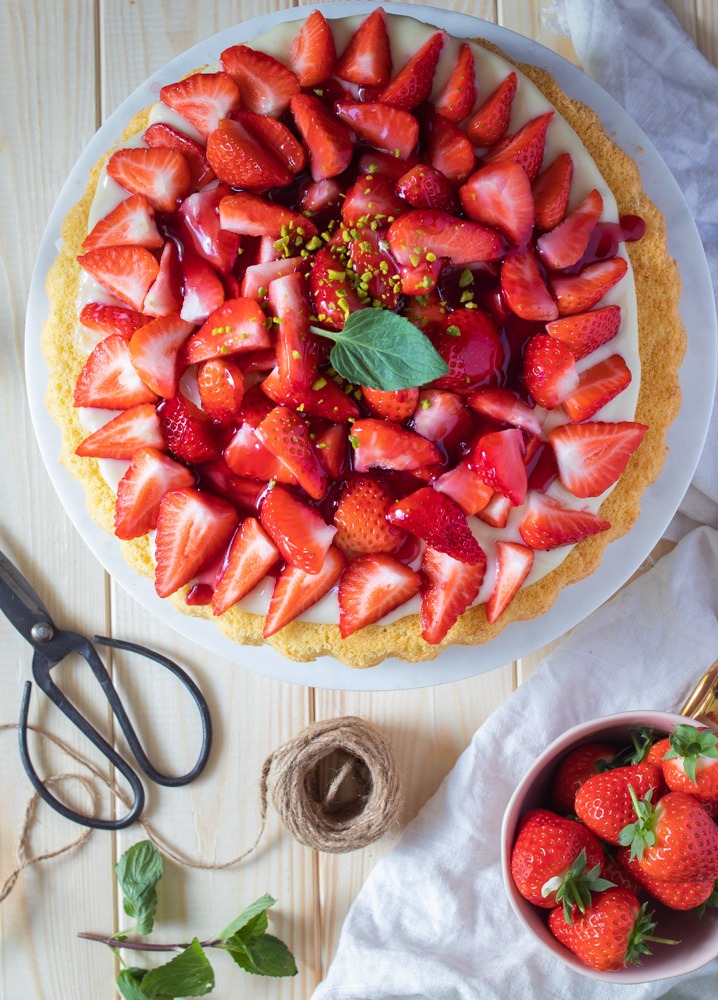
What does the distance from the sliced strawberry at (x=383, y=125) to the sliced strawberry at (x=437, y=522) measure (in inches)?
25.4

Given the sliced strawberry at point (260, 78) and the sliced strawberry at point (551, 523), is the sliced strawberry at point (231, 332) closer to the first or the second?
the sliced strawberry at point (260, 78)

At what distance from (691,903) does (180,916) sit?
4.02ft

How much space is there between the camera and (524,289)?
5.73ft

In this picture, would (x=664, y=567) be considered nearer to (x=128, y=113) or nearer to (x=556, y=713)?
(x=556, y=713)

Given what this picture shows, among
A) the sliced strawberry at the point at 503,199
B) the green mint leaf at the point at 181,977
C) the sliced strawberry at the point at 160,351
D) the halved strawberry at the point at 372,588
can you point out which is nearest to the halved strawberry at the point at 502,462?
the halved strawberry at the point at 372,588

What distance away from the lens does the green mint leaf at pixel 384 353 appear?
5.32 feet

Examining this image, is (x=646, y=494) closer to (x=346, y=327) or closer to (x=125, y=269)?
(x=346, y=327)

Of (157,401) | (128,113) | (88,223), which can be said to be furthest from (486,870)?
(128,113)

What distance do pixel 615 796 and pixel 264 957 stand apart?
3.05 ft

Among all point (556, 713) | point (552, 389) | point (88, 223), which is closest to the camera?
point (552, 389)

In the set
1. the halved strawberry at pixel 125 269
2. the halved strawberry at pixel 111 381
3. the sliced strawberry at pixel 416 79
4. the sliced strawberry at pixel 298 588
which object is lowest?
the sliced strawberry at pixel 298 588

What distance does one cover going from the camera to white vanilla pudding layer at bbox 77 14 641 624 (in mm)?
1818

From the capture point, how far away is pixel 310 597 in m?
1.80

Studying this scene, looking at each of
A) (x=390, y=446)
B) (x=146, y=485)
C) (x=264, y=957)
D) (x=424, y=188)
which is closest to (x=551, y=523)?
(x=390, y=446)
